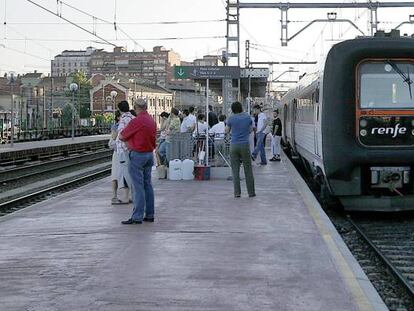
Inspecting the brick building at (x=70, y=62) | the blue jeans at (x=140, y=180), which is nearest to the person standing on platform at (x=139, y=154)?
the blue jeans at (x=140, y=180)

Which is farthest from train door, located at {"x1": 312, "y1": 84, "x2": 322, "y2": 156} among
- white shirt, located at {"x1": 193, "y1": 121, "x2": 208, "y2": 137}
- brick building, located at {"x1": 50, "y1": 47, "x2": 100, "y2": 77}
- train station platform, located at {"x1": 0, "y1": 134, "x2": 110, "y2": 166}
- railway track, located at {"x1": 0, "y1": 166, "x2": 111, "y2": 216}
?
brick building, located at {"x1": 50, "y1": 47, "x2": 100, "y2": 77}

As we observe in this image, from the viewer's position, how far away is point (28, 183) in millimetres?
21891

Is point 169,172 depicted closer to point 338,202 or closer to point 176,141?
point 176,141

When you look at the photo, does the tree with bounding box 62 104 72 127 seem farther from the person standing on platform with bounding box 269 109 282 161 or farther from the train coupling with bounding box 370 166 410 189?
the train coupling with bounding box 370 166 410 189

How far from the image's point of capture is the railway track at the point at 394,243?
25.5 ft

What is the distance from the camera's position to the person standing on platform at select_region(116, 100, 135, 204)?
11195 millimetres

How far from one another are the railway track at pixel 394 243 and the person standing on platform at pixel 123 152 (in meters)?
3.89

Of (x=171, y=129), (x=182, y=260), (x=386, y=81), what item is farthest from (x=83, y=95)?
(x=182, y=260)

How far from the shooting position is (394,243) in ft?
32.2

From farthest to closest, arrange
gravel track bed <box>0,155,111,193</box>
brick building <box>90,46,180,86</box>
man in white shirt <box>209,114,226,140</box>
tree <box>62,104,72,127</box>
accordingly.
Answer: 1. brick building <box>90,46,180,86</box>
2. tree <box>62,104,72,127</box>
3. gravel track bed <box>0,155,111,193</box>
4. man in white shirt <box>209,114,226,140</box>

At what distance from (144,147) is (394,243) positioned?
3.83 meters

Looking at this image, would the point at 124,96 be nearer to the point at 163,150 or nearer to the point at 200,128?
the point at 200,128

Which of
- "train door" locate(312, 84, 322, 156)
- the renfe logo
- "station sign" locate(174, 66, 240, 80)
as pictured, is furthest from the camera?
"station sign" locate(174, 66, 240, 80)

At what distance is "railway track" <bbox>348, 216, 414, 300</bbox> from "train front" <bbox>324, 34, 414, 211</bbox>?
358 mm
